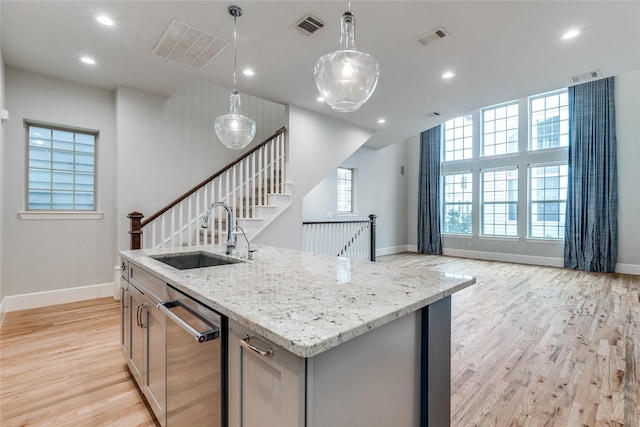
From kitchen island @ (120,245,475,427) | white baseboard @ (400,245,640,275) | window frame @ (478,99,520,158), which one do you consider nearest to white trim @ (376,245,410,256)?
white baseboard @ (400,245,640,275)

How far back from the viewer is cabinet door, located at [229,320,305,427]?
0.82 metres

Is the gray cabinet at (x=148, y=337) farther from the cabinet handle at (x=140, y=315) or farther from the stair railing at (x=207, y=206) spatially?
the stair railing at (x=207, y=206)

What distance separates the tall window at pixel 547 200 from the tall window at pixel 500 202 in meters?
0.34

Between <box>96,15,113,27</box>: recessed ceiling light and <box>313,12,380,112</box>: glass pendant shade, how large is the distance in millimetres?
2149

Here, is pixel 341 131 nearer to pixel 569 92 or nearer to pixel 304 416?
pixel 569 92

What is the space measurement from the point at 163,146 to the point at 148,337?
366cm

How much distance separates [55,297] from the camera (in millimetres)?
3953

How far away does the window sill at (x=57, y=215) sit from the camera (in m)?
3.78

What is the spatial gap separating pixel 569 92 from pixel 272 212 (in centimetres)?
675

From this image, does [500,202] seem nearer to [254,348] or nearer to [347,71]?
[347,71]

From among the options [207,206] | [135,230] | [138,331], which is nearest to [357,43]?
[207,206]

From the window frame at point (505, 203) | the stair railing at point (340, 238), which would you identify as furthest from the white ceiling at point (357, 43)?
the window frame at point (505, 203)

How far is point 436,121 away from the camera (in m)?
6.09

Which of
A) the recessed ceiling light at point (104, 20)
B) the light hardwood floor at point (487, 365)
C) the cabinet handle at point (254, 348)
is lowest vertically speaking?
the light hardwood floor at point (487, 365)
